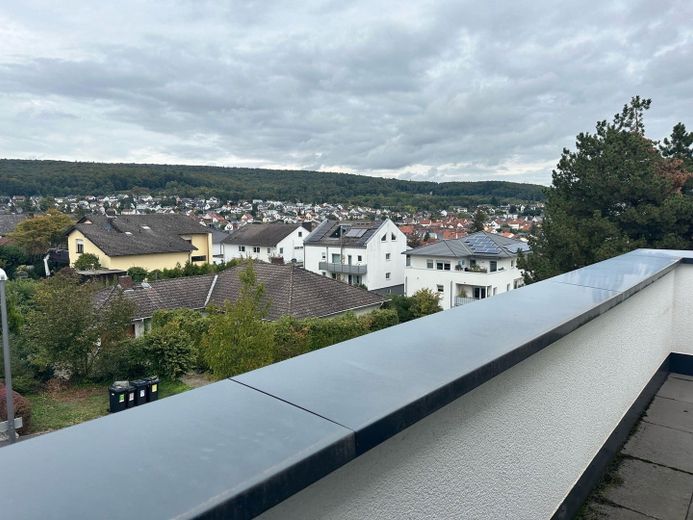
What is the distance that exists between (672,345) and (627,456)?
5.69 feet

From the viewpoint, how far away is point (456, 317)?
1.78 m

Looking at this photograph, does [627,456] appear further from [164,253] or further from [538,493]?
[164,253]

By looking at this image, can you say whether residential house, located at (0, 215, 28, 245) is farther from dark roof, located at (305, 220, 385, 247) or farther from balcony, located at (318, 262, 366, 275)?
balcony, located at (318, 262, 366, 275)

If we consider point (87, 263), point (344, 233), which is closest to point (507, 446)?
point (87, 263)

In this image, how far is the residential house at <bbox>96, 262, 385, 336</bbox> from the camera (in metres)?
16.8

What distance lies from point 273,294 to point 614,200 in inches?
463

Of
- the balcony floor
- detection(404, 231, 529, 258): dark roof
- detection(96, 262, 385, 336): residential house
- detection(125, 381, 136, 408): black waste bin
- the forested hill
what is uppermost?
the forested hill

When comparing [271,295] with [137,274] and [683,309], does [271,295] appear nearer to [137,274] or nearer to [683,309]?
[683,309]

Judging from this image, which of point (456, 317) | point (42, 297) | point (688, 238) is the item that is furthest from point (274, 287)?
point (456, 317)

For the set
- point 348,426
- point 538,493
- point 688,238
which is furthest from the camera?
point 688,238

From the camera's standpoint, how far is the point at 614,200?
11.2 m

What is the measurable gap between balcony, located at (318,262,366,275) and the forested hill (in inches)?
2621

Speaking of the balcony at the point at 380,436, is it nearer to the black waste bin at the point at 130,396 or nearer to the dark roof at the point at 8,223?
the black waste bin at the point at 130,396

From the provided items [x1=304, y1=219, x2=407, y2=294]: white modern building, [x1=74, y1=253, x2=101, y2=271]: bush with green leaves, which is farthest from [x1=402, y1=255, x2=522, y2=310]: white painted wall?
[x1=74, y1=253, x2=101, y2=271]: bush with green leaves
